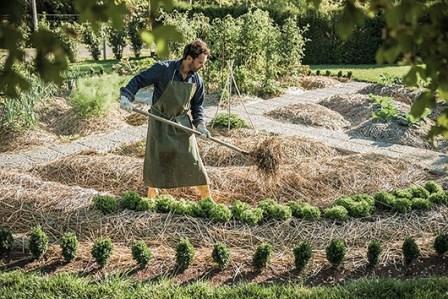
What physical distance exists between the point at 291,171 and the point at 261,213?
4.69 ft

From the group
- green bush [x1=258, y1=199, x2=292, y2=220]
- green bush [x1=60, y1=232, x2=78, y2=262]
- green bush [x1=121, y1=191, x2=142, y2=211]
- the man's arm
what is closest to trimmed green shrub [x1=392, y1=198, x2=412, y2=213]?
green bush [x1=258, y1=199, x2=292, y2=220]

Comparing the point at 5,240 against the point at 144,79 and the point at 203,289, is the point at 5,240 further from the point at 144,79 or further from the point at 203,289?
the point at 144,79

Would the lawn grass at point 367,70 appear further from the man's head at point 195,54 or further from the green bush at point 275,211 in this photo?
the man's head at point 195,54

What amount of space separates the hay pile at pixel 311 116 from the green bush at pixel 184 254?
5.41m

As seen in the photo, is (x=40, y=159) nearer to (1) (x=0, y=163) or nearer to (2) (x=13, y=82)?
(1) (x=0, y=163)

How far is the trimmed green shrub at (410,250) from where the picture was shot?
15.6 feet

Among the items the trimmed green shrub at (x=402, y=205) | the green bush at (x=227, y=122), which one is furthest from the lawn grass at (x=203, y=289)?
the green bush at (x=227, y=122)

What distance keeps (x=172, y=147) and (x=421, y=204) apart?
2.40m

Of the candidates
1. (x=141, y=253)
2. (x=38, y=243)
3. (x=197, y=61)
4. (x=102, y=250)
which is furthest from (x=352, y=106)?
(x=38, y=243)

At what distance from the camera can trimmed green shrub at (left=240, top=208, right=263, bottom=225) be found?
538 cm

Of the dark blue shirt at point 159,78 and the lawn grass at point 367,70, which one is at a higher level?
the dark blue shirt at point 159,78

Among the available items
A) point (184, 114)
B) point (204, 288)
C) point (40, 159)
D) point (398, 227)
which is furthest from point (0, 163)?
point (398, 227)

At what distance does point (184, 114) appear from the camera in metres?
5.91

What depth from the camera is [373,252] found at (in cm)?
473
